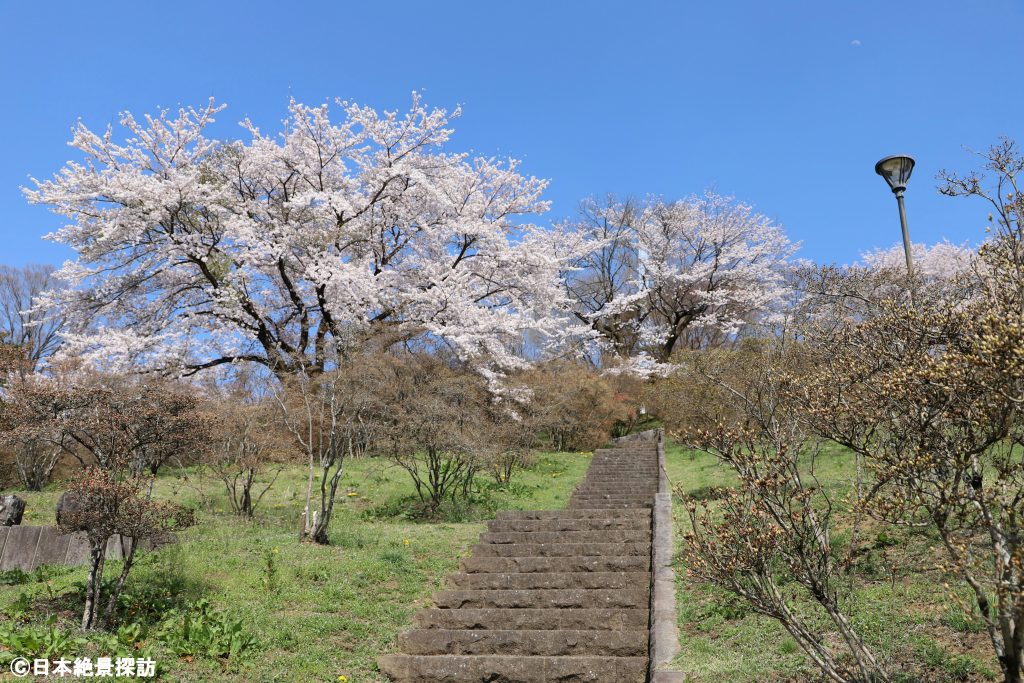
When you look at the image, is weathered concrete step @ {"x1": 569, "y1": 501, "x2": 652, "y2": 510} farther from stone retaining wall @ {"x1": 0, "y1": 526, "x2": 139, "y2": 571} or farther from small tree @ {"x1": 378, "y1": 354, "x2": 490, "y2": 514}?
stone retaining wall @ {"x1": 0, "y1": 526, "x2": 139, "y2": 571}

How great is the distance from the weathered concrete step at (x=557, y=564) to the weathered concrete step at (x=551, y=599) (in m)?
0.59

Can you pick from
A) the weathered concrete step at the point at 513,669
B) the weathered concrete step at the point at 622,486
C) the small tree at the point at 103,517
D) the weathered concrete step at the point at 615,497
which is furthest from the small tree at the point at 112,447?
the weathered concrete step at the point at 622,486

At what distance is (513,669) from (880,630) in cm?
322

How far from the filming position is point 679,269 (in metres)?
32.0

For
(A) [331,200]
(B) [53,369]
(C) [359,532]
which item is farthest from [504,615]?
(B) [53,369]

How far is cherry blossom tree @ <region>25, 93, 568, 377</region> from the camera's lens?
17344 millimetres

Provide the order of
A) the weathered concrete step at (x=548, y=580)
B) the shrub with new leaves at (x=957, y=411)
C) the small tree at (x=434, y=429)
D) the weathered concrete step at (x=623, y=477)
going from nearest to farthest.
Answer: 1. the shrub with new leaves at (x=957, y=411)
2. the weathered concrete step at (x=548, y=580)
3. the small tree at (x=434, y=429)
4. the weathered concrete step at (x=623, y=477)

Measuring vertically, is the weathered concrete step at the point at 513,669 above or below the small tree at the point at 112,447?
below

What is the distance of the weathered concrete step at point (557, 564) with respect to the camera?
864 cm

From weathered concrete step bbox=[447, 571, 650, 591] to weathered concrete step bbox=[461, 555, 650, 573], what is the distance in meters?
0.09

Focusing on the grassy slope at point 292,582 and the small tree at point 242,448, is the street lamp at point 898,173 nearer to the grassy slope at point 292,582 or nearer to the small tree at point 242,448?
the grassy slope at point 292,582

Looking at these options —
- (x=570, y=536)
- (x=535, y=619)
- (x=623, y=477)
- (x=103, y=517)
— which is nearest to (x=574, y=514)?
(x=570, y=536)

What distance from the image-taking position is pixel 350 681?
6.20m

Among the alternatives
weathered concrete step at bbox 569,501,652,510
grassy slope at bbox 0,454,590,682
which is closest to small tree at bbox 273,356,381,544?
grassy slope at bbox 0,454,590,682
